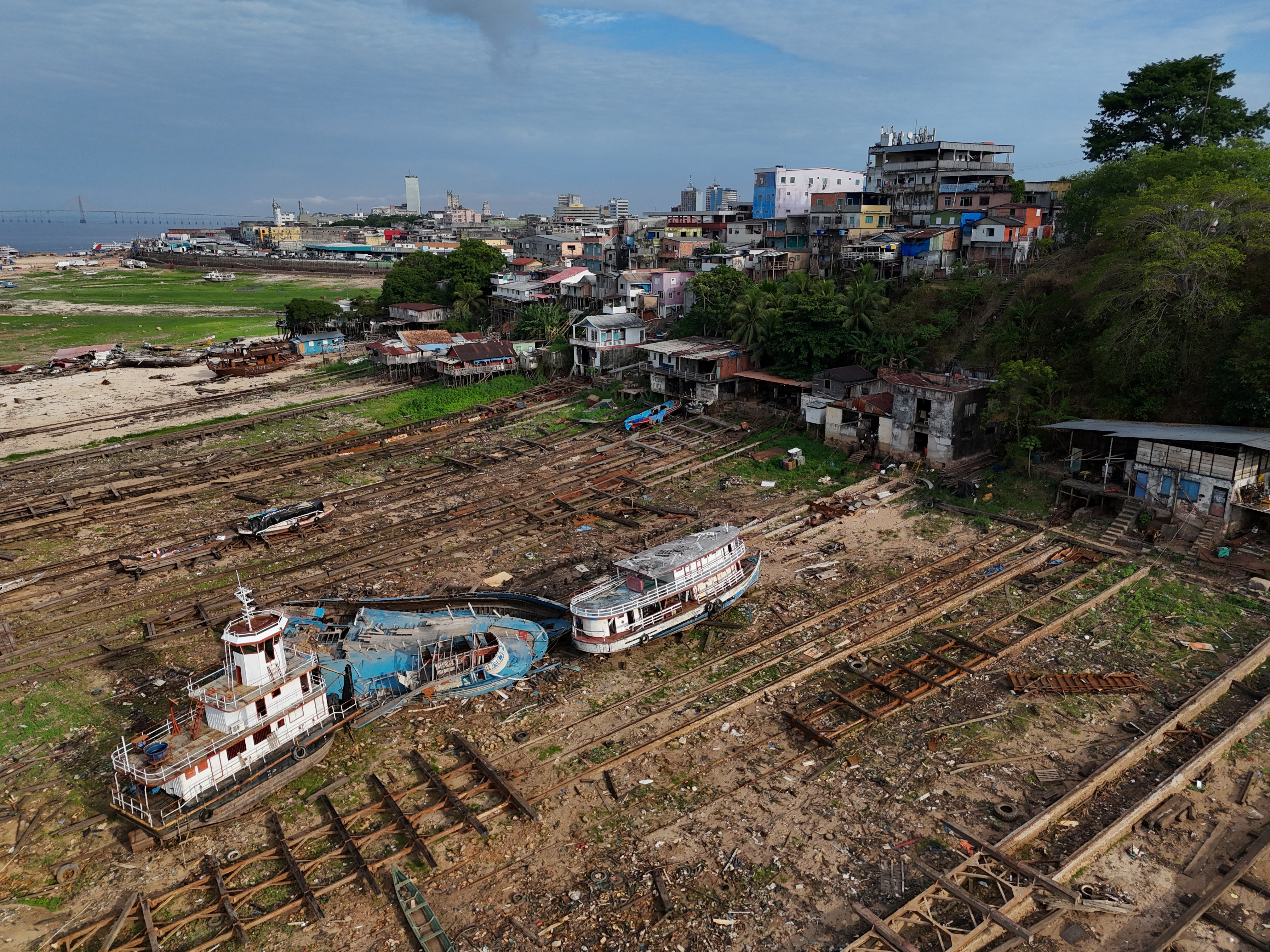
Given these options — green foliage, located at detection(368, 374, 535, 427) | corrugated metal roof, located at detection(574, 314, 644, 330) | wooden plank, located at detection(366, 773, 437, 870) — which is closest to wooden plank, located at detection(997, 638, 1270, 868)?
wooden plank, located at detection(366, 773, 437, 870)

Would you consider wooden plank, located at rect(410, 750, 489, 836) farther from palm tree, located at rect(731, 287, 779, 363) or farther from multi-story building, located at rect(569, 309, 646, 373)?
multi-story building, located at rect(569, 309, 646, 373)

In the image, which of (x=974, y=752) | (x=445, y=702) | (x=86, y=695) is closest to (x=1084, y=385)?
(x=974, y=752)

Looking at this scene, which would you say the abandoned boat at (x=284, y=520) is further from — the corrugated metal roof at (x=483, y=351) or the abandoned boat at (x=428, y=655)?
the corrugated metal roof at (x=483, y=351)

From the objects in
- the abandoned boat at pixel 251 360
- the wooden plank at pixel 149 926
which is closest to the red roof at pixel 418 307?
the abandoned boat at pixel 251 360

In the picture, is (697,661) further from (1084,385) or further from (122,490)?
(122,490)

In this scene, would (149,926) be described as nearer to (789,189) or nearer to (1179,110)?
(1179,110)

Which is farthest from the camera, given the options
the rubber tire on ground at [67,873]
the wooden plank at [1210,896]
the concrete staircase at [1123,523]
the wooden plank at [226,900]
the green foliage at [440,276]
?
the green foliage at [440,276]
